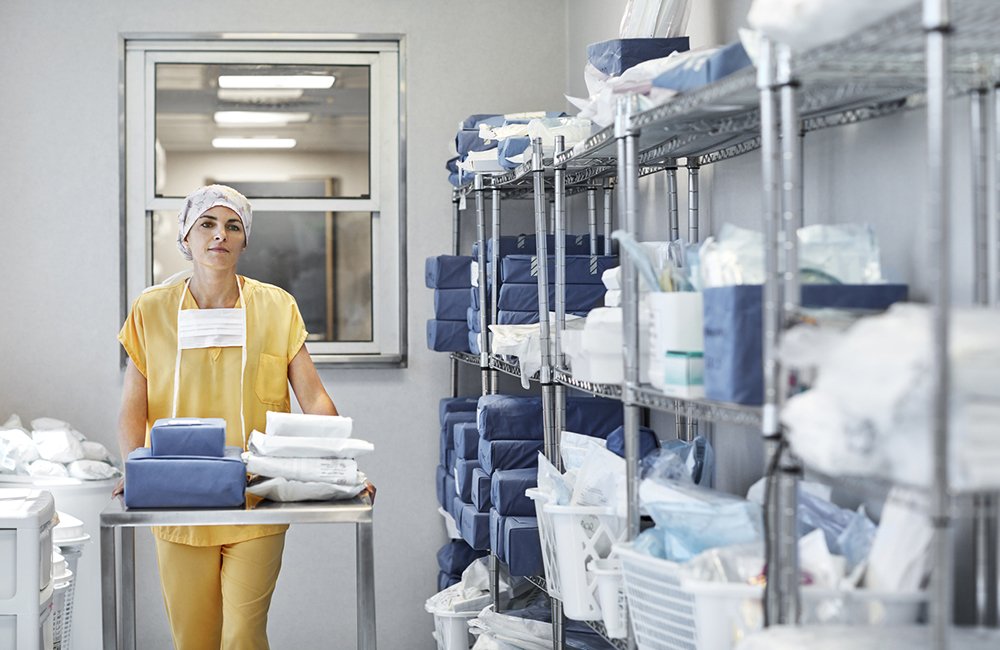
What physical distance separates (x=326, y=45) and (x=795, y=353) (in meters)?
3.18

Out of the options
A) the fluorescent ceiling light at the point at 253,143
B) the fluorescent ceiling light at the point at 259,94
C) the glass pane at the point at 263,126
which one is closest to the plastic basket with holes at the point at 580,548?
the glass pane at the point at 263,126

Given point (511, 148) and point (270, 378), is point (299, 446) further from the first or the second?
point (511, 148)

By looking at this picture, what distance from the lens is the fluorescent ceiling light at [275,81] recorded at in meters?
3.96

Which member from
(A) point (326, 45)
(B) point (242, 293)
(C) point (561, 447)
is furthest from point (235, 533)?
(A) point (326, 45)

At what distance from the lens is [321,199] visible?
3984 millimetres

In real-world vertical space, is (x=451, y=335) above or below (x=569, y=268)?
below

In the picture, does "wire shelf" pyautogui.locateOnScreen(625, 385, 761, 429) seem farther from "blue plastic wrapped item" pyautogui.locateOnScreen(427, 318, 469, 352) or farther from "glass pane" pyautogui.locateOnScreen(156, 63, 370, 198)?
"glass pane" pyautogui.locateOnScreen(156, 63, 370, 198)

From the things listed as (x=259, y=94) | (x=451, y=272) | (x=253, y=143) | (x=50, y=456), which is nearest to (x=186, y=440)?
(x=451, y=272)

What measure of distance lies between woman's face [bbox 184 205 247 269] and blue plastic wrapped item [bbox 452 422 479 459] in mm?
968

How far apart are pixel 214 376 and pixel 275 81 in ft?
5.76

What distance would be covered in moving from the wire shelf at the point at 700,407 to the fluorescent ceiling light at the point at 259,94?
2.57 m

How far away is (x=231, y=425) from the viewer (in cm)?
269

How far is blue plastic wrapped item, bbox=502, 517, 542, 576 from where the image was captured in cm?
264

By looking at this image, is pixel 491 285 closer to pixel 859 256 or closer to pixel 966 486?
pixel 859 256
